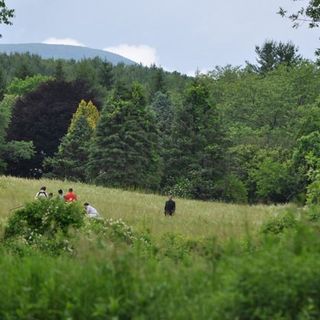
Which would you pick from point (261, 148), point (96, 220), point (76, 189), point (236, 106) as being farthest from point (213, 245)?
point (236, 106)

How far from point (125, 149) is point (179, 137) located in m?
5.04

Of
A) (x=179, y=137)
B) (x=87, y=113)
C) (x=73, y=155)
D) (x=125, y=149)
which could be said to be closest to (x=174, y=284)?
(x=125, y=149)

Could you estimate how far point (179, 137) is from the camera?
58.4 meters

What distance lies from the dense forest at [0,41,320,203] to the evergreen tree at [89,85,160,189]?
9 centimetres

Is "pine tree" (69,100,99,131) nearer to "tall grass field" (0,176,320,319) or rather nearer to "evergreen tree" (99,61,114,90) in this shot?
"evergreen tree" (99,61,114,90)

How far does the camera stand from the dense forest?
185 ft

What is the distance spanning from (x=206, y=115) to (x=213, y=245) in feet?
176

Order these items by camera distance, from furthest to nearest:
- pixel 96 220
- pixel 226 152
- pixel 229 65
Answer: pixel 229 65 < pixel 226 152 < pixel 96 220

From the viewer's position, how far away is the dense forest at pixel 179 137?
185ft

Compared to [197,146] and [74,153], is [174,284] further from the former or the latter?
[74,153]

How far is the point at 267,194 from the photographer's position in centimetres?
5812

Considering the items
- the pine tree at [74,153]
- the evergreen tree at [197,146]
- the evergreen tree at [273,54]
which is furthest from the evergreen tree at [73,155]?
the evergreen tree at [273,54]

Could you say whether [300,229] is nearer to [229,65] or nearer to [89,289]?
[89,289]

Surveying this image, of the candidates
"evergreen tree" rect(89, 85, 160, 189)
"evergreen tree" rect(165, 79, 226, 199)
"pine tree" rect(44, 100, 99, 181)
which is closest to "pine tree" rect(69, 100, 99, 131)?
"pine tree" rect(44, 100, 99, 181)
